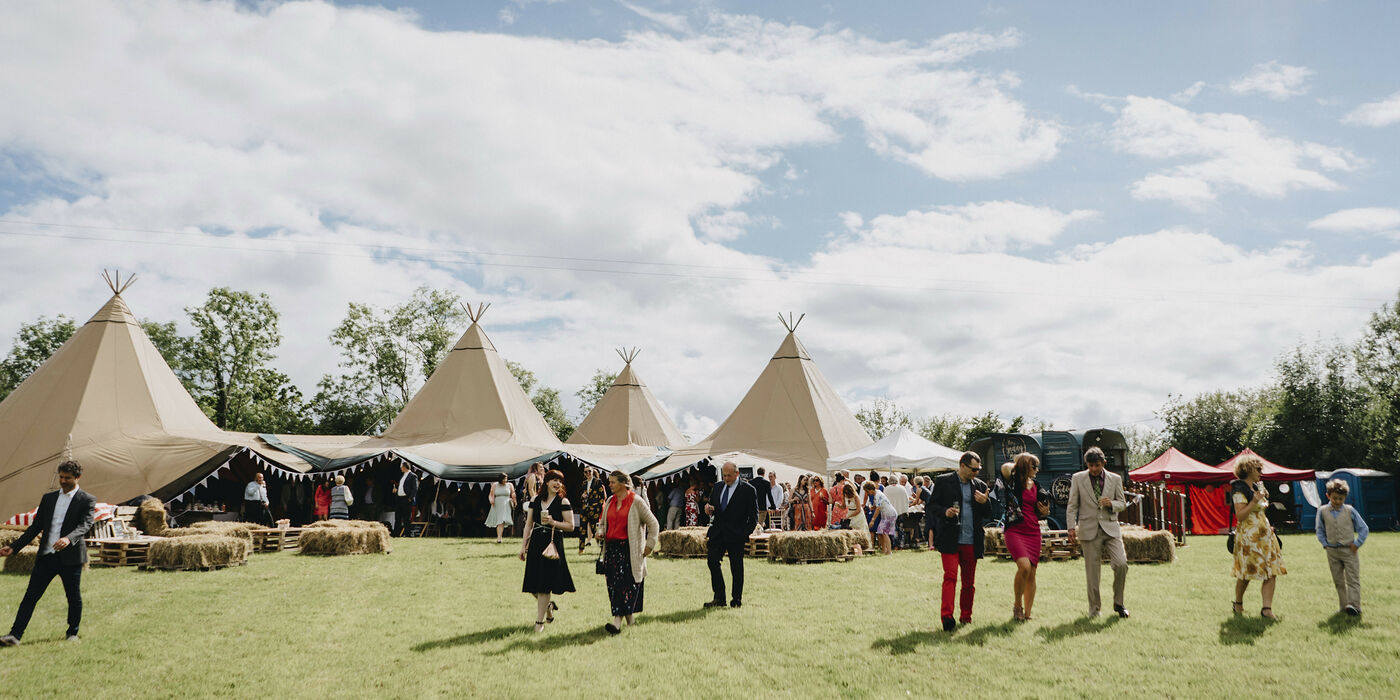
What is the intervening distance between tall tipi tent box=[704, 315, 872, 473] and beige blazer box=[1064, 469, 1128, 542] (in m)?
19.6

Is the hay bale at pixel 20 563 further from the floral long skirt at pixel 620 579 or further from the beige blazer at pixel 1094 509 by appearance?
the beige blazer at pixel 1094 509

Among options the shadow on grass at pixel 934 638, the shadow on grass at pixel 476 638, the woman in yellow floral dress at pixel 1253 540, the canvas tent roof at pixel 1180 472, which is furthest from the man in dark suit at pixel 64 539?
the canvas tent roof at pixel 1180 472

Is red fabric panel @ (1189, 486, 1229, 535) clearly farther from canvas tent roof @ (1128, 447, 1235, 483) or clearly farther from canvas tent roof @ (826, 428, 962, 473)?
canvas tent roof @ (826, 428, 962, 473)

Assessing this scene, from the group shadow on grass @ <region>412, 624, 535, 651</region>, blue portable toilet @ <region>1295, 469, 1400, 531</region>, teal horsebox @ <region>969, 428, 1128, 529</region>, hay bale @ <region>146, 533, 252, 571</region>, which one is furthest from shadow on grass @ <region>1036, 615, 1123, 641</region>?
blue portable toilet @ <region>1295, 469, 1400, 531</region>

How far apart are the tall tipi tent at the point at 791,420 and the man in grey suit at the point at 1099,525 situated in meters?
19.6

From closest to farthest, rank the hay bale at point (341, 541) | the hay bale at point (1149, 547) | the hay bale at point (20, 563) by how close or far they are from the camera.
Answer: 1. the hay bale at point (20, 563)
2. the hay bale at point (1149, 547)
3. the hay bale at point (341, 541)

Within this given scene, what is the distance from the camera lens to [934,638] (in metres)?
6.89

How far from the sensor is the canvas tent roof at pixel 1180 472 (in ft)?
75.8

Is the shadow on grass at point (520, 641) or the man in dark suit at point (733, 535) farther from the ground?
the man in dark suit at point (733, 535)

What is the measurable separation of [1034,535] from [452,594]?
19.8 ft

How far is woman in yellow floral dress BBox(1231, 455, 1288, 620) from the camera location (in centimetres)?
752

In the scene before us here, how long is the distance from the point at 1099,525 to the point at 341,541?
39.0 feet

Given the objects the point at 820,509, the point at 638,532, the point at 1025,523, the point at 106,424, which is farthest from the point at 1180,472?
the point at 106,424

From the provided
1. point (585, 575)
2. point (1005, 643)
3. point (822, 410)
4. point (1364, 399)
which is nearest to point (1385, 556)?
point (1005, 643)
